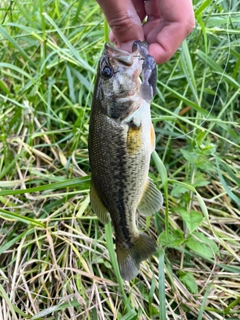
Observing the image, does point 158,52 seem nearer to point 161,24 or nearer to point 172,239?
point 161,24

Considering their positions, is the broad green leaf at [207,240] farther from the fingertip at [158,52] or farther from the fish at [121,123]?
the fingertip at [158,52]

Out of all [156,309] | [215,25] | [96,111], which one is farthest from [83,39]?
[156,309]

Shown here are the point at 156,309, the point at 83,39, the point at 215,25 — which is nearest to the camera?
the point at 156,309

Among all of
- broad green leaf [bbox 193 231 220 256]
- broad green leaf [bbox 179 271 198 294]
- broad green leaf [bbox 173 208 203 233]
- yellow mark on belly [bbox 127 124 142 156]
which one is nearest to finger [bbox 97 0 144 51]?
yellow mark on belly [bbox 127 124 142 156]

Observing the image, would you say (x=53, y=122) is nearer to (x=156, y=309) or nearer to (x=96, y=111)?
(x=96, y=111)

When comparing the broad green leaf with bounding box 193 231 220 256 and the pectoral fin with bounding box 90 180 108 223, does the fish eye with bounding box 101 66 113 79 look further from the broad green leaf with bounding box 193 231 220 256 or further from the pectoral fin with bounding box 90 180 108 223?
the broad green leaf with bounding box 193 231 220 256

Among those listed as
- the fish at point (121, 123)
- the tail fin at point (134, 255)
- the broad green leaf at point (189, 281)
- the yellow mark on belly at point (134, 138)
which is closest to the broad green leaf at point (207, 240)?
the broad green leaf at point (189, 281)
